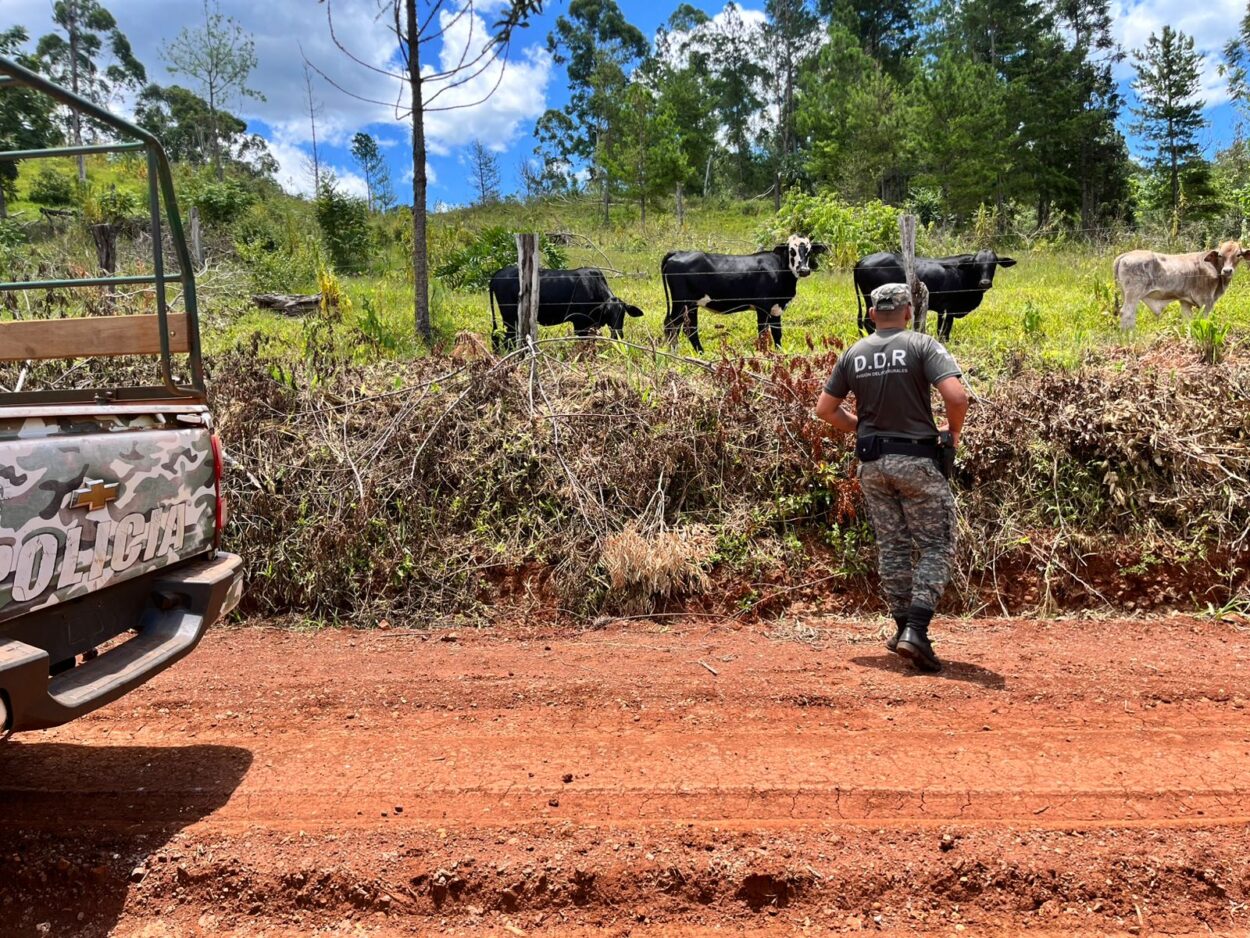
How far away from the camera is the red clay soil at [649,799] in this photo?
2514 millimetres

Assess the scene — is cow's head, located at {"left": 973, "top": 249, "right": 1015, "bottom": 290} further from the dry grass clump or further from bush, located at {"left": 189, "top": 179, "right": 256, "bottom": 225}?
bush, located at {"left": 189, "top": 179, "right": 256, "bottom": 225}

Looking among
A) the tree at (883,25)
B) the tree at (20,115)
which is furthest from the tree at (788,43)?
the tree at (20,115)

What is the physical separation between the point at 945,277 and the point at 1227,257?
3.37 meters

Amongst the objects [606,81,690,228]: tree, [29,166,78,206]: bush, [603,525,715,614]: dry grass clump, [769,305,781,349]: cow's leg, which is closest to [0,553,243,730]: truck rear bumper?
[603,525,715,614]: dry grass clump

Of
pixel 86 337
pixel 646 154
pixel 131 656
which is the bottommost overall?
pixel 131 656

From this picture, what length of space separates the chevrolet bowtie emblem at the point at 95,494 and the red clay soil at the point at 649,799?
3.92 ft

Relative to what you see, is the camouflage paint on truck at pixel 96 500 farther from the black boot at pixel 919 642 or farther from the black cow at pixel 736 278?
the black cow at pixel 736 278

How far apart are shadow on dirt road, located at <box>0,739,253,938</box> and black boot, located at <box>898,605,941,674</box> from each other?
3.16 m

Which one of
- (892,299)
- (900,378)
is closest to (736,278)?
(892,299)

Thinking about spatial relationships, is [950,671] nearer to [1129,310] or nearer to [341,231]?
[1129,310]

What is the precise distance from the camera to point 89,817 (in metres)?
2.98

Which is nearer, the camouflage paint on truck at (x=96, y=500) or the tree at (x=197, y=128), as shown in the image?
the camouflage paint on truck at (x=96, y=500)

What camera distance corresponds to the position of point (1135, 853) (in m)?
2.64

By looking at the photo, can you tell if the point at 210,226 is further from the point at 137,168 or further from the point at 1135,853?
the point at 1135,853
